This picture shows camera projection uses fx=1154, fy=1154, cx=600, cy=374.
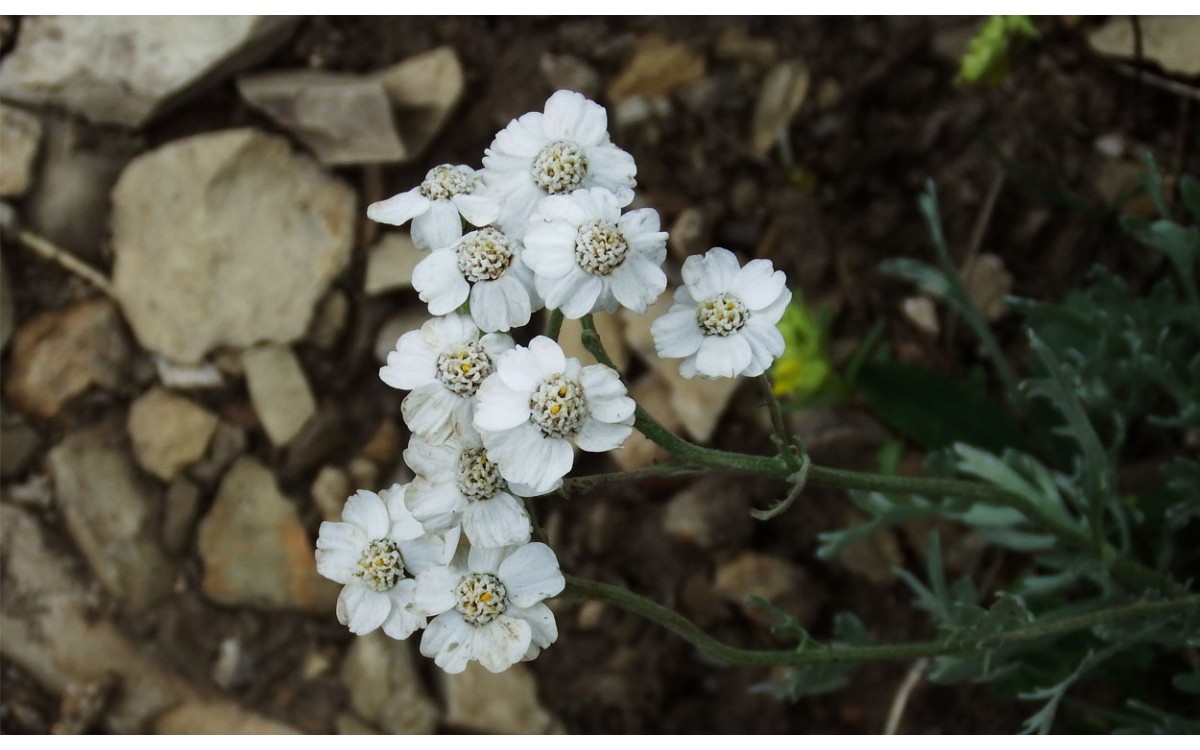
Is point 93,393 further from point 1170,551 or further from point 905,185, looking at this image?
point 1170,551

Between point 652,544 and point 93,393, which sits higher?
point 93,393

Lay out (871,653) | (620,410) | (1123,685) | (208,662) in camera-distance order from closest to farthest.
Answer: (620,410) < (871,653) < (1123,685) < (208,662)

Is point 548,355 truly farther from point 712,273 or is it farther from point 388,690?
point 388,690

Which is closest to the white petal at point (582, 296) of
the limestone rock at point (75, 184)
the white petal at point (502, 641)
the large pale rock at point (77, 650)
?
the white petal at point (502, 641)

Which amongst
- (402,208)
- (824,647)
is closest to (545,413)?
(402,208)

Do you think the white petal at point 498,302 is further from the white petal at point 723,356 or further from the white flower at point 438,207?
the white petal at point 723,356

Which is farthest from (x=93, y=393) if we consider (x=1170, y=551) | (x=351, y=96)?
(x=1170, y=551)
